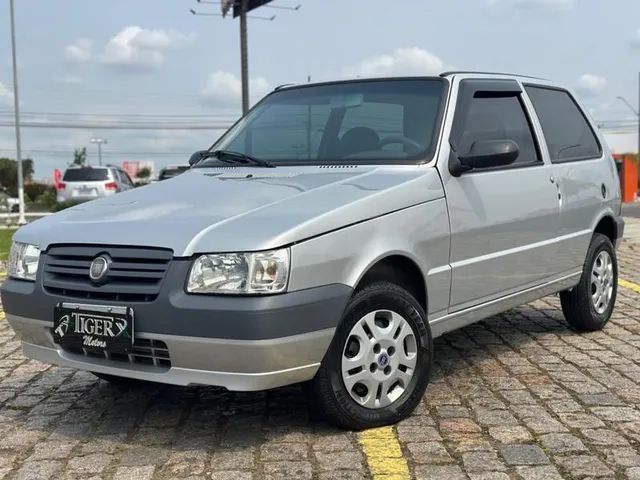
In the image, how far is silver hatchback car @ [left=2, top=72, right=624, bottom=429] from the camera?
10.8 feet

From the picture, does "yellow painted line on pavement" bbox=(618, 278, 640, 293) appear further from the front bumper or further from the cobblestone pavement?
the front bumper

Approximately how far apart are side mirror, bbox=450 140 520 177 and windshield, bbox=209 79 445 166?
0.66 feet

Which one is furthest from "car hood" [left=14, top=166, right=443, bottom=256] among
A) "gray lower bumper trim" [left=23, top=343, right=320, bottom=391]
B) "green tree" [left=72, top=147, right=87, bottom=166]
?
"green tree" [left=72, top=147, right=87, bottom=166]

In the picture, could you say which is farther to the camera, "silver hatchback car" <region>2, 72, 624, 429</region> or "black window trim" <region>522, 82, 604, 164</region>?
"black window trim" <region>522, 82, 604, 164</region>

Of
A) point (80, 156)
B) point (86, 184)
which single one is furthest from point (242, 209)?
point (80, 156)

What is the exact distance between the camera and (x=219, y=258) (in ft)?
10.7

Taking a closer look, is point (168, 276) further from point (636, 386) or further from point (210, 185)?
point (636, 386)

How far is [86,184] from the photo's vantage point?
74.3 feet

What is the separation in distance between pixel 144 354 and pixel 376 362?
1066 millimetres

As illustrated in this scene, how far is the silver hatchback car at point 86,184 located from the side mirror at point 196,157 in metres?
17.9

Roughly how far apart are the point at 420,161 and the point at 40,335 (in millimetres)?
2092

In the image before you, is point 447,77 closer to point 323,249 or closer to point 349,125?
point 349,125

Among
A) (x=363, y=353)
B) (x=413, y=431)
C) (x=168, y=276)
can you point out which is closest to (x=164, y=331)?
(x=168, y=276)

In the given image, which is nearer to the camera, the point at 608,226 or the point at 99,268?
the point at 99,268
